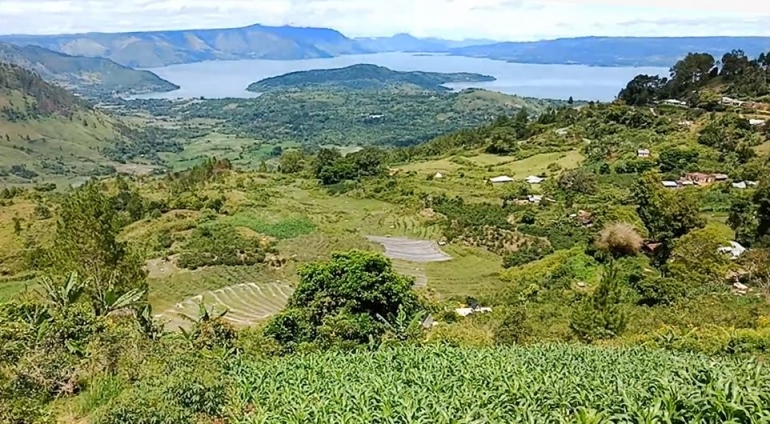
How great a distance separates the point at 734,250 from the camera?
928 inches

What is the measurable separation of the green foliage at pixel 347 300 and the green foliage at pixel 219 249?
47.9ft

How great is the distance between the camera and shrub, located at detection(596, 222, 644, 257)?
25.0 metres

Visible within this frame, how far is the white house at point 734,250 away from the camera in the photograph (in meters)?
22.9

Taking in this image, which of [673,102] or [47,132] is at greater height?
[673,102]

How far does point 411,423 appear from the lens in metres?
5.60

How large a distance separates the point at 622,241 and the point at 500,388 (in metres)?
19.4

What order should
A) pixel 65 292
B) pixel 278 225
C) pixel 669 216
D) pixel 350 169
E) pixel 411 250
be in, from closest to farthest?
1. pixel 65 292
2. pixel 669 216
3. pixel 411 250
4. pixel 278 225
5. pixel 350 169

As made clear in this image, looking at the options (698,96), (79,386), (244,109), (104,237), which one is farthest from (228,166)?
(244,109)

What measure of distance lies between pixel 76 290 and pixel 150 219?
26418 mm

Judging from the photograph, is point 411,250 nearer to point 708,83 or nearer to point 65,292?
point 65,292

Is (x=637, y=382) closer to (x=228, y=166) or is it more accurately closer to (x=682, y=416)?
(x=682, y=416)

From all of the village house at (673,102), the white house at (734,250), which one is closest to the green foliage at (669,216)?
the white house at (734,250)

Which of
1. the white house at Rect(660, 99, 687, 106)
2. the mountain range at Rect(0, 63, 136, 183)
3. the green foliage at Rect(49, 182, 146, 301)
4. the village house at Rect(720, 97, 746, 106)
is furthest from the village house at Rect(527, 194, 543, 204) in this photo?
the mountain range at Rect(0, 63, 136, 183)

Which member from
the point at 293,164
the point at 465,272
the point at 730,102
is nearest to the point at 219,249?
the point at 465,272
